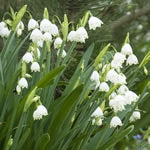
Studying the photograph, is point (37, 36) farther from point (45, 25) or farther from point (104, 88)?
point (104, 88)

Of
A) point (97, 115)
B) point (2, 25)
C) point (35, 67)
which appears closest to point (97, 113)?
point (97, 115)

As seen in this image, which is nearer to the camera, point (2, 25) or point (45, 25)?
point (45, 25)

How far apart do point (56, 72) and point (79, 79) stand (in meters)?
0.23

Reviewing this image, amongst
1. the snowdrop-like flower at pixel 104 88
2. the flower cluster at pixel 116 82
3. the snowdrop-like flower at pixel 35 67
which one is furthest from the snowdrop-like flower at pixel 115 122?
the snowdrop-like flower at pixel 35 67

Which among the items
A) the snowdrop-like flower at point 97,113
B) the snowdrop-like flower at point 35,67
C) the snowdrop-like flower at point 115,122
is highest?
the snowdrop-like flower at point 35,67

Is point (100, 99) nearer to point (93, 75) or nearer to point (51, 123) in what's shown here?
point (93, 75)

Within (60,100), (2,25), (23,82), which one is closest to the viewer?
(23,82)

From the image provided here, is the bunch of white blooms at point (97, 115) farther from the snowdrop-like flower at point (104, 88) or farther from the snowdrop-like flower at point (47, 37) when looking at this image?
the snowdrop-like flower at point (47, 37)

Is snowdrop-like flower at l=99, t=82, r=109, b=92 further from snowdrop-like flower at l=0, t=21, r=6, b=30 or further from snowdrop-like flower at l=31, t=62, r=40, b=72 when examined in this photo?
snowdrop-like flower at l=0, t=21, r=6, b=30

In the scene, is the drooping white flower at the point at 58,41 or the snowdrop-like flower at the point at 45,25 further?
the drooping white flower at the point at 58,41

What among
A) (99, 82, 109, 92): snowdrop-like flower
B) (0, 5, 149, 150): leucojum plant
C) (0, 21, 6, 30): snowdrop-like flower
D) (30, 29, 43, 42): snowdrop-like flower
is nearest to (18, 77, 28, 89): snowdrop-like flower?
(0, 5, 149, 150): leucojum plant

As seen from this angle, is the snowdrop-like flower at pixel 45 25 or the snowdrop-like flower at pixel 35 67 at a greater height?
the snowdrop-like flower at pixel 45 25

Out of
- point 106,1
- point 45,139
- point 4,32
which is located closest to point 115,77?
point 45,139

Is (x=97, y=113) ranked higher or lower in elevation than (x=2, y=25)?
lower
